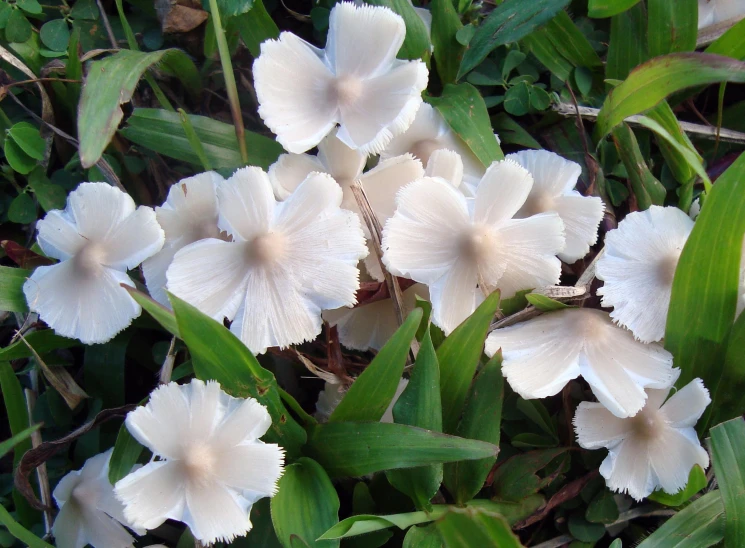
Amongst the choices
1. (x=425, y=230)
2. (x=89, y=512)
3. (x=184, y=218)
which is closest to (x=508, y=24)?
(x=425, y=230)

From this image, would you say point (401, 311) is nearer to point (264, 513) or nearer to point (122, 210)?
point (264, 513)

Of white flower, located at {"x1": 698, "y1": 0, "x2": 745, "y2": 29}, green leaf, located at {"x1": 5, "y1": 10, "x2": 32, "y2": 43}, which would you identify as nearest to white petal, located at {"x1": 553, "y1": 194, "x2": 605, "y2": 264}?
white flower, located at {"x1": 698, "y1": 0, "x2": 745, "y2": 29}

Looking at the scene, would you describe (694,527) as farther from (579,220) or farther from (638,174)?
(638,174)

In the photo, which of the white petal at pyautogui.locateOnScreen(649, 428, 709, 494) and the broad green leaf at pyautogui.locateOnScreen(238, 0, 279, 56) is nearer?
the white petal at pyautogui.locateOnScreen(649, 428, 709, 494)

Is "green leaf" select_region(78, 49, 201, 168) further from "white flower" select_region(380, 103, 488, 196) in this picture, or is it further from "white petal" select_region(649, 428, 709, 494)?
"white petal" select_region(649, 428, 709, 494)

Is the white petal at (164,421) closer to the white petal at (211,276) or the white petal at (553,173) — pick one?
the white petal at (211,276)
